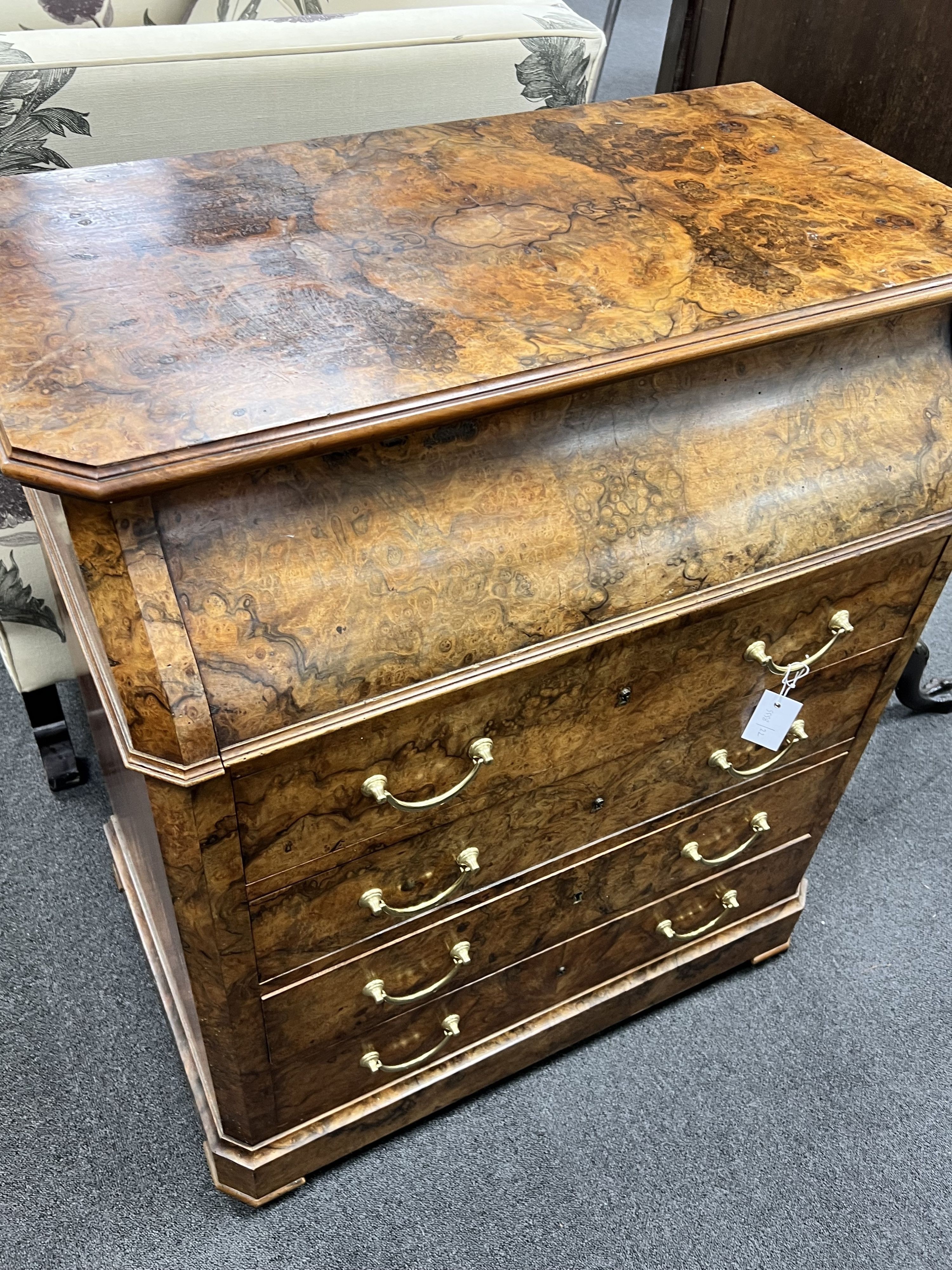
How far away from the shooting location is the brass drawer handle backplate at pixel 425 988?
3.35 ft

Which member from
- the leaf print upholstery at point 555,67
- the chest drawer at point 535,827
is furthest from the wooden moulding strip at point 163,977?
the leaf print upholstery at point 555,67

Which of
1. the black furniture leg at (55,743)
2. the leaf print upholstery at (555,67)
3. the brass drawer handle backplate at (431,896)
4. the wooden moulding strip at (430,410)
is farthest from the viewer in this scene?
the black furniture leg at (55,743)

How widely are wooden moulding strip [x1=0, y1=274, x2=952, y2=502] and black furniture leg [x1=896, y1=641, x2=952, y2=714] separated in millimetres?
952

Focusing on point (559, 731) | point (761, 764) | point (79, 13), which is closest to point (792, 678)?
point (761, 764)

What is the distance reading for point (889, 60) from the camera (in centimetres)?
147

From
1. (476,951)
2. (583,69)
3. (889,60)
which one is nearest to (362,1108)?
(476,951)

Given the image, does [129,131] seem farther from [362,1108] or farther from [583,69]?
[362,1108]

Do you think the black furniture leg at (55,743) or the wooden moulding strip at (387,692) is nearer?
the wooden moulding strip at (387,692)

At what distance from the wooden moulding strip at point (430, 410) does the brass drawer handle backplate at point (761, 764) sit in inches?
16.6

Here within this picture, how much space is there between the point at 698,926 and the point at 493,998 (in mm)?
289

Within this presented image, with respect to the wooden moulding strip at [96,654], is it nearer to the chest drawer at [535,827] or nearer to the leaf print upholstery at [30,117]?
the chest drawer at [535,827]

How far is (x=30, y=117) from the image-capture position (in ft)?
3.93

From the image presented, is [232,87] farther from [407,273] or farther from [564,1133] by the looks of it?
[564,1133]

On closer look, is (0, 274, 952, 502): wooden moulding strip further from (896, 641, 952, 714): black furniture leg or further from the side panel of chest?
(896, 641, 952, 714): black furniture leg
